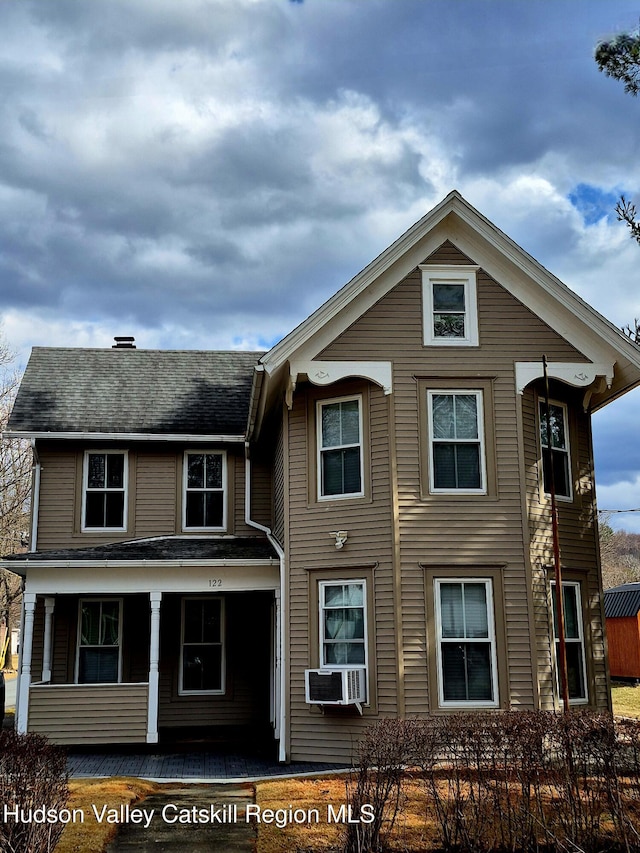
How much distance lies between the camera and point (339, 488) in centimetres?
1330

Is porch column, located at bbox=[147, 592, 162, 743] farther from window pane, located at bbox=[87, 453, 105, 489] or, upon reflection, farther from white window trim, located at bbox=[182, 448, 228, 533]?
window pane, located at bbox=[87, 453, 105, 489]

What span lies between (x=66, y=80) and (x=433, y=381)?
8467 millimetres

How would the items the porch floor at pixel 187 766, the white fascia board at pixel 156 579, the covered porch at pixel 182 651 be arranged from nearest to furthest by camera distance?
the porch floor at pixel 187 766, the white fascia board at pixel 156 579, the covered porch at pixel 182 651

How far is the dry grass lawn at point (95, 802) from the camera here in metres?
8.22

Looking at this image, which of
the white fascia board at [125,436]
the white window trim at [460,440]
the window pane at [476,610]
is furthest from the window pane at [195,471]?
the window pane at [476,610]

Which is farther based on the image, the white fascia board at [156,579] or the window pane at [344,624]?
the white fascia board at [156,579]

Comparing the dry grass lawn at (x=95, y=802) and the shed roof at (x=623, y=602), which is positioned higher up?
the shed roof at (x=623, y=602)

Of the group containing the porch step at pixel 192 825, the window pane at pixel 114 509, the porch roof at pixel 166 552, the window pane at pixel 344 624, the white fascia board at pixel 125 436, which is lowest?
the porch step at pixel 192 825

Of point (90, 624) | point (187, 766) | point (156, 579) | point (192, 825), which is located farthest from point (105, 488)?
point (192, 825)

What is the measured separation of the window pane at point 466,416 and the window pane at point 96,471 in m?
7.60

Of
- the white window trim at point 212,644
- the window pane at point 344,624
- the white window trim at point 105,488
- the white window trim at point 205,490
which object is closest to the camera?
the window pane at point 344,624

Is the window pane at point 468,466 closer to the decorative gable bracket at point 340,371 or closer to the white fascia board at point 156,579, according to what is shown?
the decorative gable bracket at point 340,371

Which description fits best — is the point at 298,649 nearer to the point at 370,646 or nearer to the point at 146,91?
the point at 370,646

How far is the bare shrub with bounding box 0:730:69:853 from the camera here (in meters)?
6.86
